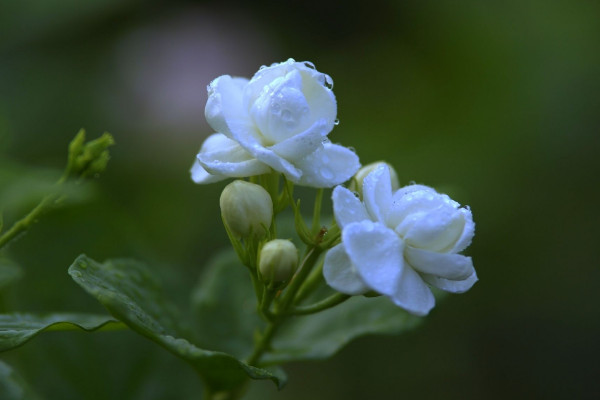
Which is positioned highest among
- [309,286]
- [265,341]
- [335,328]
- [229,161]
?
[229,161]

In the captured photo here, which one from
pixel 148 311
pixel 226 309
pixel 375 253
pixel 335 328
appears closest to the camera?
pixel 375 253

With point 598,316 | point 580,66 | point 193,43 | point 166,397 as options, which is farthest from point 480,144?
point 166,397

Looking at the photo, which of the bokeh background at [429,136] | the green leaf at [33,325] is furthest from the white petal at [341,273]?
the bokeh background at [429,136]

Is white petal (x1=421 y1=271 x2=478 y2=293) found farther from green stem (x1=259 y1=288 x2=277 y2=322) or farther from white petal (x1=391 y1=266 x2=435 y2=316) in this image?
green stem (x1=259 y1=288 x2=277 y2=322)

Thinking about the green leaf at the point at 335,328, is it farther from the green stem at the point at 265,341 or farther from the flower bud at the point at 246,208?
the flower bud at the point at 246,208

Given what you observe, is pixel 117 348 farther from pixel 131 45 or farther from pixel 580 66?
pixel 580 66

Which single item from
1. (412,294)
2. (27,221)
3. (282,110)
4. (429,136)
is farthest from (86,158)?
(429,136)

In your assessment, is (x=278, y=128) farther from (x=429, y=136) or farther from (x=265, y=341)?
(x=429, y=136)
